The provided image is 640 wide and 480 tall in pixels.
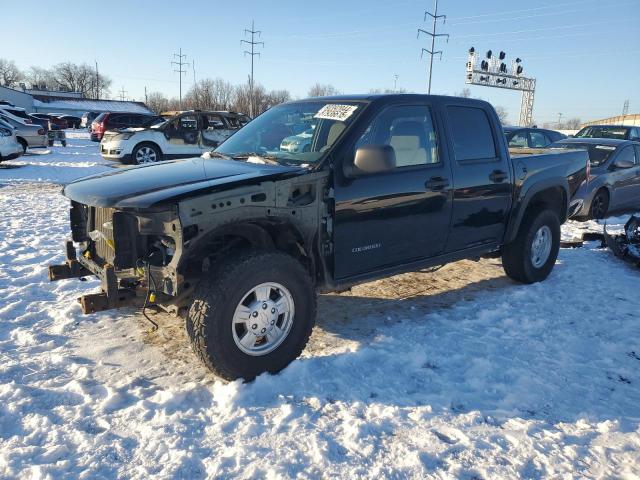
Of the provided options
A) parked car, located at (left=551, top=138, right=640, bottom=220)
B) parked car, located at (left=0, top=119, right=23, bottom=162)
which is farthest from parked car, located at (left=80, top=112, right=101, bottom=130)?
parked car, located at (left=551, top=138, right=640, bottom=220)

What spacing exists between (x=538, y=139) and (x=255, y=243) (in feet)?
39.2

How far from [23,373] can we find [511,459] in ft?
10.2

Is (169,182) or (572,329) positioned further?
(572,329)

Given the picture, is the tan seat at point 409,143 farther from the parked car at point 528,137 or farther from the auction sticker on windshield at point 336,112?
the parked car at point 528,137

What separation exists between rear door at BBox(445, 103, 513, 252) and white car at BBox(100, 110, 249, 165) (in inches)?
398

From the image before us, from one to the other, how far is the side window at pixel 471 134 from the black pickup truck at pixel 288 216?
0.05 ft

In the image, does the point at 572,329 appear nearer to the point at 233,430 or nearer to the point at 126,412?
the point at 233,430

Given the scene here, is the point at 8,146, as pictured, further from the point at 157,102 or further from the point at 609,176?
A: the point at 157,102

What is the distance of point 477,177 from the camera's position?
452 centimetres

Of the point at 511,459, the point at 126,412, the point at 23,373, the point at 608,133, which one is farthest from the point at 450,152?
the point at 608,133

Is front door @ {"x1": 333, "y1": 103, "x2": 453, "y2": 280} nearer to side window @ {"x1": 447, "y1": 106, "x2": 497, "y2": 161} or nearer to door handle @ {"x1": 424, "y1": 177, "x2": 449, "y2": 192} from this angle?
door handle @ {"x1": 424, "y1": 177, "x2": 449, "y2": 192}

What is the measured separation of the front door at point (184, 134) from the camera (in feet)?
45.5

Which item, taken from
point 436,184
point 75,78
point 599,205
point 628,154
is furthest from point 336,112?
point 75,78

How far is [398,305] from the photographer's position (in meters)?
4.76
